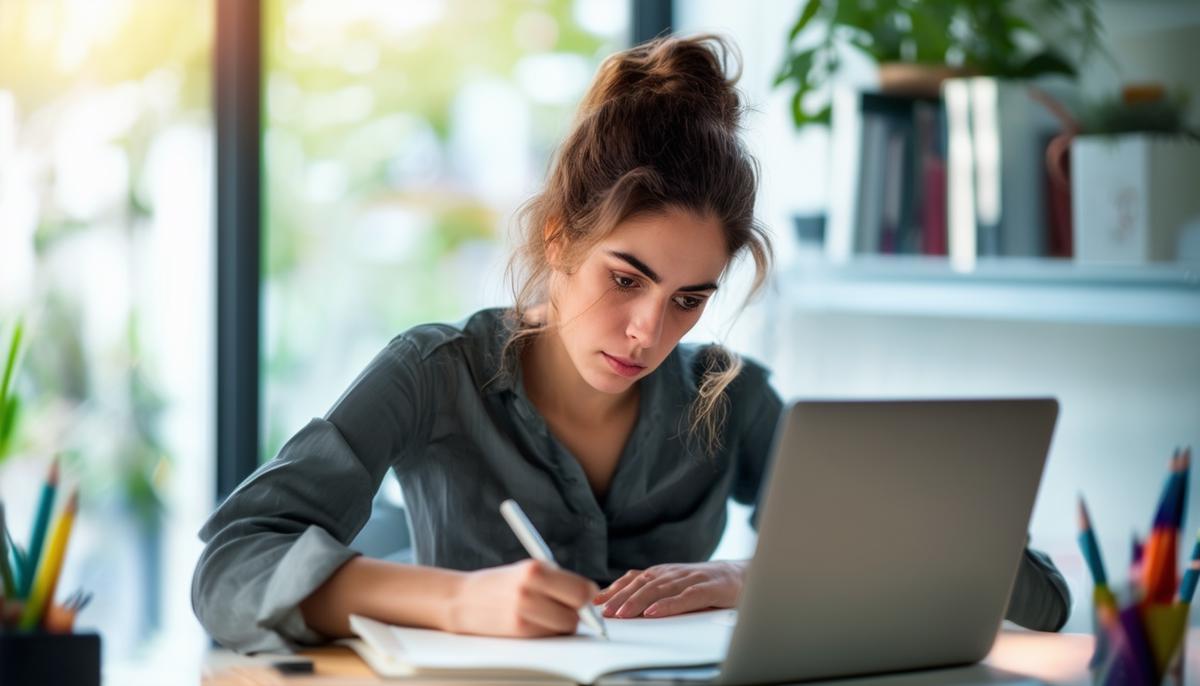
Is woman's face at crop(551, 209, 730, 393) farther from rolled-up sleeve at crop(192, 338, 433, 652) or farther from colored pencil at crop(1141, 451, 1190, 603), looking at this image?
colored pencil at crop(1141, 451, 1190, 603)

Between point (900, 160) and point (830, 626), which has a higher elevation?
point (900, 160)

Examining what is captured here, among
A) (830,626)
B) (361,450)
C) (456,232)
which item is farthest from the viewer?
(456,232)

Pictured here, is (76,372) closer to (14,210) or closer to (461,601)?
(14,210)

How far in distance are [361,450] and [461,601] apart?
0.30 m

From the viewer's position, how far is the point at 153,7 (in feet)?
8.05

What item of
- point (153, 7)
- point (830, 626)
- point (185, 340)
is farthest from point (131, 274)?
point (830, 626)

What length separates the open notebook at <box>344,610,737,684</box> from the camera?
0.88m

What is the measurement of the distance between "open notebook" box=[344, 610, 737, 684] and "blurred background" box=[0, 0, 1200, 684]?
1057 mm

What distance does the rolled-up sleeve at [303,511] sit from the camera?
973 millimetres

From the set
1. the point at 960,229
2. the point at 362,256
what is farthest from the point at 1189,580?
the point at 362,256

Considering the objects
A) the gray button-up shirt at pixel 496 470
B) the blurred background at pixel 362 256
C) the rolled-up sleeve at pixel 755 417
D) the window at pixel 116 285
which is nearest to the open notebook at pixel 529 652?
the gray button-up shirt at pixel 496 470

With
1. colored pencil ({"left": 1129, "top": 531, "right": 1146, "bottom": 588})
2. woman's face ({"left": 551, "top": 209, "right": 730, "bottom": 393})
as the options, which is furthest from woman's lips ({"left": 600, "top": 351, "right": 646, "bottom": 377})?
colored pencil ({"left": 1129, "top": 531, "right": 1146, "bottom": 588})

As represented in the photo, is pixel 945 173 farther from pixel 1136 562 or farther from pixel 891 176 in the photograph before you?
pixel 1136 562

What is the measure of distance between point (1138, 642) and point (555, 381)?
0.72 meters
